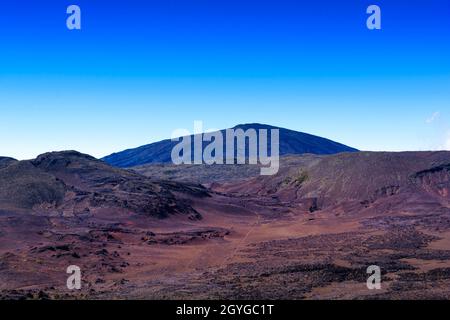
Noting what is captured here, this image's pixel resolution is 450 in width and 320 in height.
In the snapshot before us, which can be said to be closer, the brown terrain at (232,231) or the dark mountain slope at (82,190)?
the brown terrain at (232,231)

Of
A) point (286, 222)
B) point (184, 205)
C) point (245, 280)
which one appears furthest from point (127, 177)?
point (245, 280)

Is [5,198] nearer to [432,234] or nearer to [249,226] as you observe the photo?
[249,226]

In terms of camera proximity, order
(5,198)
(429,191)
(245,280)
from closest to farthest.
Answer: (245,280)
(5,198)
(429,191)

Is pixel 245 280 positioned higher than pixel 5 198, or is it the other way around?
pixel 5 198

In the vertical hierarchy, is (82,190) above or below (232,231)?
above

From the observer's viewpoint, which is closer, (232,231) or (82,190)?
(232,231)

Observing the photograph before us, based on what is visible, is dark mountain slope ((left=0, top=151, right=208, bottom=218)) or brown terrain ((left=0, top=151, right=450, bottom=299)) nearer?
brown terrain ((left=0, top=151, right=450, bottom=299))

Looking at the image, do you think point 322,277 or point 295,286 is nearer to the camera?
point 295,286
